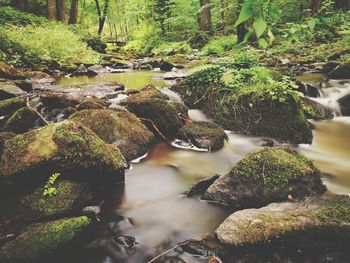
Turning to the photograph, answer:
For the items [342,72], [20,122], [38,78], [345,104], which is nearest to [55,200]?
[20,122]

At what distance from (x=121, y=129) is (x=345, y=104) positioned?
4.77m

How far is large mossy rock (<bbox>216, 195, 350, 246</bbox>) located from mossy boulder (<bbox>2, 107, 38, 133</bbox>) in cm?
361

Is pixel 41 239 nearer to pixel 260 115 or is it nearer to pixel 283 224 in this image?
pixel 283 224

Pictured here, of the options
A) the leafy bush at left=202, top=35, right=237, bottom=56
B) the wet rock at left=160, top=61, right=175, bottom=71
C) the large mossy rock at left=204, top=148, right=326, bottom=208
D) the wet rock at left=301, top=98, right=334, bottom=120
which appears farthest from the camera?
the leafy bush at left=202, top=35, right=237, bottom=56

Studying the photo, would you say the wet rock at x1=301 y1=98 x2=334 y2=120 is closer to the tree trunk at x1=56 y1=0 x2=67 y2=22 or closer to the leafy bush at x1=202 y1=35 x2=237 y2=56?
the leafy bush at x1=202 y1=35 x2=237 y2=56

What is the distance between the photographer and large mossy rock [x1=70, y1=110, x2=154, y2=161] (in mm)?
4859

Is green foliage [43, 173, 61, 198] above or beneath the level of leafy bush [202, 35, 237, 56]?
beneath

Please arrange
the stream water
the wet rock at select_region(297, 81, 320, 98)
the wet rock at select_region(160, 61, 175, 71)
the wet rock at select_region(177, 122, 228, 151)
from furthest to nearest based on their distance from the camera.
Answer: the wet rock at select_region(160, 61, 175, 71)
the wet rock at select_region(297, 81, 320, 98)
the wet rock at select_region(177, 122, 228, 151)
the stream water

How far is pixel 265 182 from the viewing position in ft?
11.5

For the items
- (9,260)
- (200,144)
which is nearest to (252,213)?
(9,260)

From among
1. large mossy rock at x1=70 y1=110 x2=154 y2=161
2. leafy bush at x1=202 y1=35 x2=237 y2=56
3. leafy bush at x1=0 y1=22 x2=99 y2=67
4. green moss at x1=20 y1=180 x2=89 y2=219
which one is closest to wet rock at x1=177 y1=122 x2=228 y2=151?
large mossy rock at x1=70 y1=110 x2=154 y2=161

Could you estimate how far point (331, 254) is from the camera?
272 cm

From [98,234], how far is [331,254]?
201 centimetres

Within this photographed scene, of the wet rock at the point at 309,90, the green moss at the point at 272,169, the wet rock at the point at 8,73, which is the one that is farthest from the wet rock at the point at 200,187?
the wet rock at the point at 8,73
